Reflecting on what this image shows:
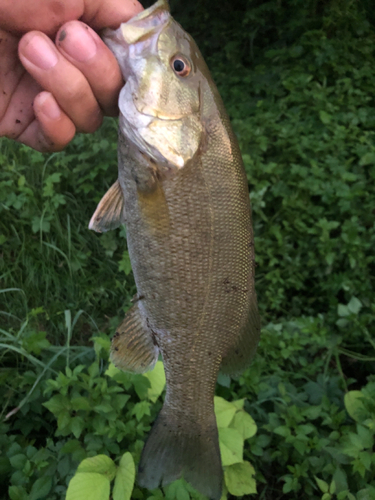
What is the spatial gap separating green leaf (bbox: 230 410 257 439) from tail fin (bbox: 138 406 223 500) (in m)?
0.38

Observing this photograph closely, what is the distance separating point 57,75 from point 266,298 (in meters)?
2.28

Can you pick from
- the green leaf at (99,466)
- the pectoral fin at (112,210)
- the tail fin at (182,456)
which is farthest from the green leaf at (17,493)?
the pectoral fin at (112,210)

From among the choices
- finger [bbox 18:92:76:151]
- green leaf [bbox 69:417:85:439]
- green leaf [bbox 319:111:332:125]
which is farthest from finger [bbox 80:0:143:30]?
green leaf [bbox 319:111:332:125]

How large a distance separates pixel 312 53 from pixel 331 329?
11.4ft

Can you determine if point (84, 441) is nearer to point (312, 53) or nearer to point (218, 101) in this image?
point (218, 101)

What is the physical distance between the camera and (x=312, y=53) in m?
4.18

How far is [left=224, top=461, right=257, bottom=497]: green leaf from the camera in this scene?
1607mm

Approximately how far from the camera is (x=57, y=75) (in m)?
1.12

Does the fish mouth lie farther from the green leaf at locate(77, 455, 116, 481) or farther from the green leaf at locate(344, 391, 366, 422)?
the green leaf at locate(344, 391, 366, 422)

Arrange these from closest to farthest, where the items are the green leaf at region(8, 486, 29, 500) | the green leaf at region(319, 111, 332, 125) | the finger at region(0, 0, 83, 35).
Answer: the finger at region(0, 0, 83, 35), the green leaf at region(8, 486, 29, 500), the green leaf at region(319, 111, 332, 125)

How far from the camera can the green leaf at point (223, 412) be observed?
5.69ft

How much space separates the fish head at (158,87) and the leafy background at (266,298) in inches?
45.3

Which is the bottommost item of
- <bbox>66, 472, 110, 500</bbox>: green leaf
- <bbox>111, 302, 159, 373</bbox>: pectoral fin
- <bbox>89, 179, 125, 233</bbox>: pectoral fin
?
<bbox>66, 472, 110, 500</bbox>: green leaf

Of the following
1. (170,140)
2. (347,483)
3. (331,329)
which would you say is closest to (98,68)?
(170,140)
